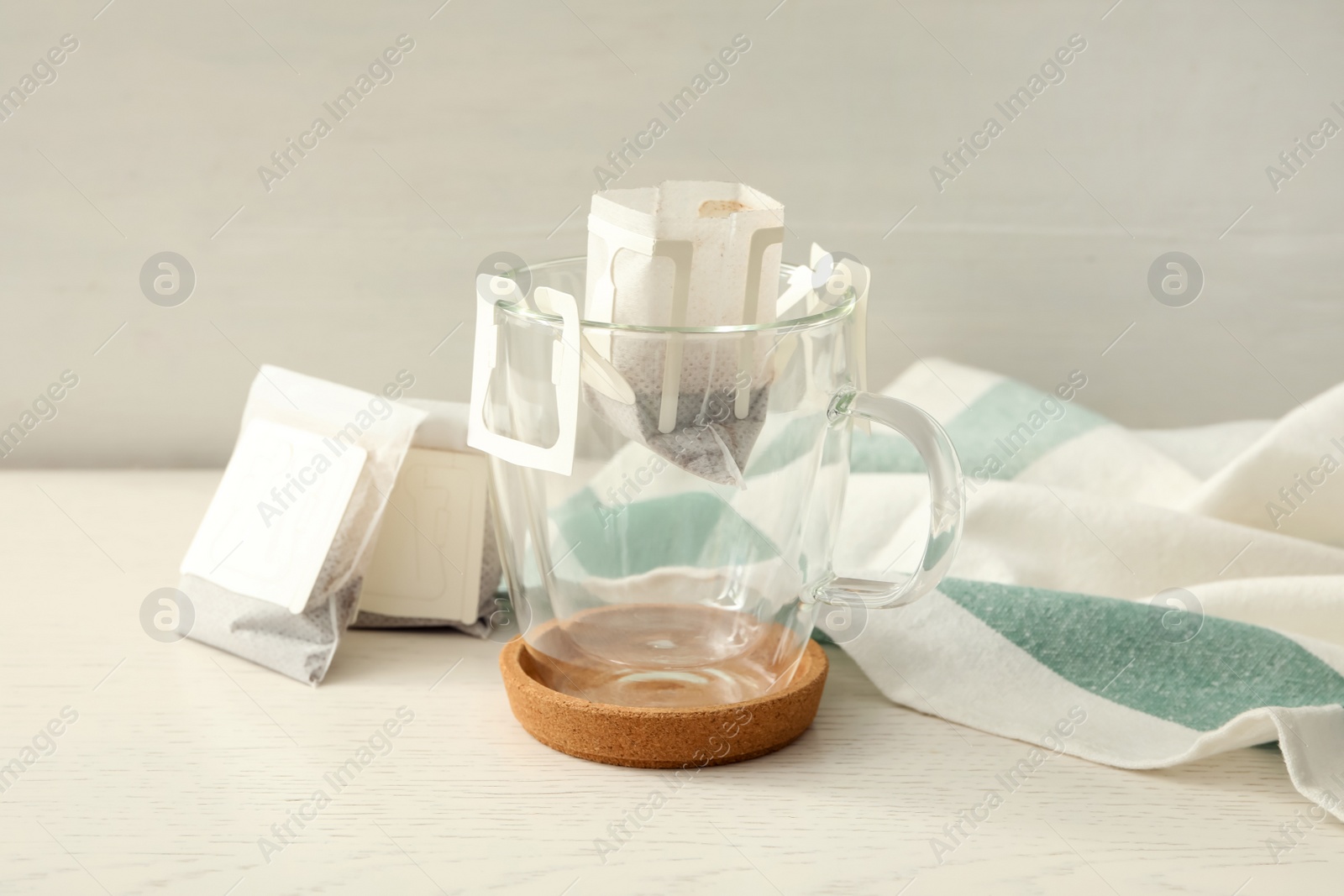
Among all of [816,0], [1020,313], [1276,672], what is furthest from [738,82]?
[1276,672]

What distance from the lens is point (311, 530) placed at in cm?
58

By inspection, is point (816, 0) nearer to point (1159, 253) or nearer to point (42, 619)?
point (1159, 253)

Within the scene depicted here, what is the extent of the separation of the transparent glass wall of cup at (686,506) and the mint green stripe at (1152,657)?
0.31ft

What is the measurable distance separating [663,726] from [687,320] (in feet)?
0.53

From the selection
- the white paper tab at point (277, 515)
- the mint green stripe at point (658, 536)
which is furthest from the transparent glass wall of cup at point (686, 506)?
the white paper tab at point (277, 515)

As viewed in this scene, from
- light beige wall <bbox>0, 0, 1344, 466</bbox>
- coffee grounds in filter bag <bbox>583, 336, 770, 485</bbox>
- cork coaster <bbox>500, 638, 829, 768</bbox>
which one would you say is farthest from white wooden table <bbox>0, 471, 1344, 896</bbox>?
light beige wall <bbox>0, 0, 1344, 466</bbox>

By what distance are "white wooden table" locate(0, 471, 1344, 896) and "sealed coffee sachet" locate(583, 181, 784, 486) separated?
14 cm

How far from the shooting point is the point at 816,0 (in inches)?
32.9

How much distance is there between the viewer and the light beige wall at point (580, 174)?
828mm

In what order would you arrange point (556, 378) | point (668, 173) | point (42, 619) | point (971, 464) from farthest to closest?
point (668, 173)
point (971, 464)
point (42, 619)
point (556, 378)

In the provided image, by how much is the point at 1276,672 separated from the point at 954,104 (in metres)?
0.47

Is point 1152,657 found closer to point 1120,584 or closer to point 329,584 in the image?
point 1120,584

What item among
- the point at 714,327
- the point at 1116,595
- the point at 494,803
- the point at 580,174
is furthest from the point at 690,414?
the point at 580,174

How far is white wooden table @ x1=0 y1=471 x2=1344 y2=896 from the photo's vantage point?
42 centimetres
